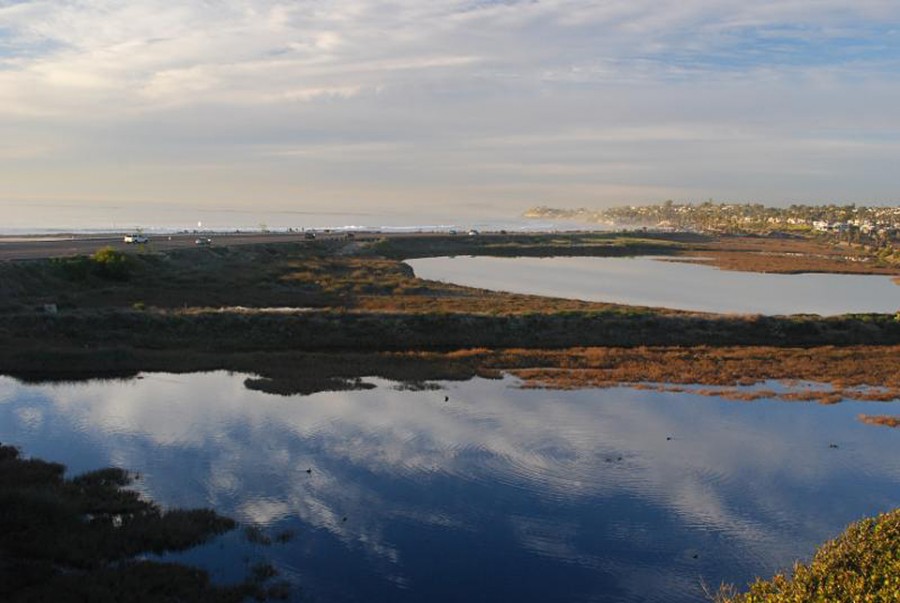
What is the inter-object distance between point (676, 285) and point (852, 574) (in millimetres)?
81400

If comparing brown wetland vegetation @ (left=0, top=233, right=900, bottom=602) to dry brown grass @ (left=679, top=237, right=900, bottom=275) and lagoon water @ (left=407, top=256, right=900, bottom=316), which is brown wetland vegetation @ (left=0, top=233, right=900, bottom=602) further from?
dry brown grass @ (left=679, top=237, right=900, bottom=275)

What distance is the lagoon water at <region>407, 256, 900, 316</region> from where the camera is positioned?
72.0 m

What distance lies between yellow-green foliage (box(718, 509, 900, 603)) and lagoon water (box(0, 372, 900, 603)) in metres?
3.30

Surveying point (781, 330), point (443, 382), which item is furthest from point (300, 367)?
point (781, 330)

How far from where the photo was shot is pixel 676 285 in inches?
3583

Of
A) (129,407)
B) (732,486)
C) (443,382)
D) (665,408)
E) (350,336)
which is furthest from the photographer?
(350,336)

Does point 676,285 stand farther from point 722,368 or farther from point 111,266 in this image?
point 111,266

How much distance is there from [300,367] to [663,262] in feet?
358

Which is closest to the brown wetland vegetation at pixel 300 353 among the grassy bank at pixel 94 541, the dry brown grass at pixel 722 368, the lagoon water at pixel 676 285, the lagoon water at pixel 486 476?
the grassy bank at pixel 94 541

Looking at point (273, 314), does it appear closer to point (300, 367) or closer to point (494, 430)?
point (300, 367)

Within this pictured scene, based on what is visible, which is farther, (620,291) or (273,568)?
(620,291)

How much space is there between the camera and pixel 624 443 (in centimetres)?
2678

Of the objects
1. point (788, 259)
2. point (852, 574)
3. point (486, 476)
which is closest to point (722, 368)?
point (486, 476)

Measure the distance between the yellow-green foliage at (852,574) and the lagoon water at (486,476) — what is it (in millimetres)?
3298
